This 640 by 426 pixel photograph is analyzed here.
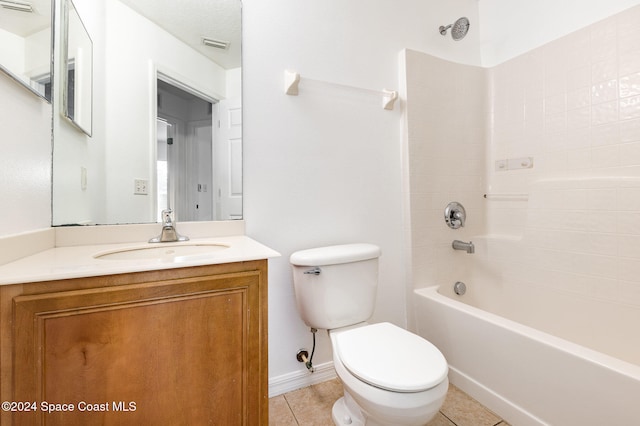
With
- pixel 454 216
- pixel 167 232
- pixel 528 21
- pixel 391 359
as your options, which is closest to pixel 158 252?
pixel 167 232

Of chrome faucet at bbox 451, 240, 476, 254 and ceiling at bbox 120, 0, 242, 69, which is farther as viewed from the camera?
chrome faucet at bbox 451, 240, 476, 254

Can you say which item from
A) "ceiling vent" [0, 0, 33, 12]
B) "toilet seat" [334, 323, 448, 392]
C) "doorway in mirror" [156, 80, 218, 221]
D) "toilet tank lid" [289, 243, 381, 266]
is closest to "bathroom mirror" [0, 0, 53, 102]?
"ceiling vent" [0, 0, 33, 12]

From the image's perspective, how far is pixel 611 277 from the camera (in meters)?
1.35

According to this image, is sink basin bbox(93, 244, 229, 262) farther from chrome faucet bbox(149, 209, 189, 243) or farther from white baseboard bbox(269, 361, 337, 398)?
white baseboard bbox(269, 361, 337, 398)

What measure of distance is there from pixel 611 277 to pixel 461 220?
716 mm

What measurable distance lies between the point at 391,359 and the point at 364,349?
0.10 meters

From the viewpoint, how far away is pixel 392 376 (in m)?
0.86

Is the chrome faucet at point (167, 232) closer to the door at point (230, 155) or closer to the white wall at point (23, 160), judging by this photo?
the door at point (230, 155)

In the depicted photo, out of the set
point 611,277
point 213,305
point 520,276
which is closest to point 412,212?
point 520,276

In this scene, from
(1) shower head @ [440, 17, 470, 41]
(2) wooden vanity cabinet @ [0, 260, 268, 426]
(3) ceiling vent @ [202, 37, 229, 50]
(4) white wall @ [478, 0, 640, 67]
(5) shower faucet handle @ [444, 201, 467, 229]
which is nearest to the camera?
(2) wooden vanity cabinet @ [0, 260, 268, 426]

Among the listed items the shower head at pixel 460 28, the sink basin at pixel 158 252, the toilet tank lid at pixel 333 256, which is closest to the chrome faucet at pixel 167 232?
the sink basin at pixel 158 252

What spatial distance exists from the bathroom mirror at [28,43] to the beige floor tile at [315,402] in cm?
157

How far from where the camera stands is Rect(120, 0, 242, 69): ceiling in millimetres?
1247

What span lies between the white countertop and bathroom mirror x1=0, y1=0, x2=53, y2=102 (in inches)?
20.1
